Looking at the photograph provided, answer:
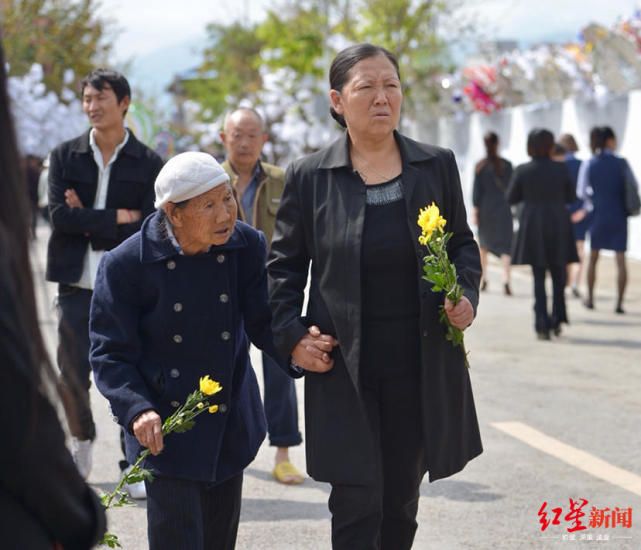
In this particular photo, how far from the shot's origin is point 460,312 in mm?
3830

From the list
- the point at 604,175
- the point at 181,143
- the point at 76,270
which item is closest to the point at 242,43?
the point at 181,143

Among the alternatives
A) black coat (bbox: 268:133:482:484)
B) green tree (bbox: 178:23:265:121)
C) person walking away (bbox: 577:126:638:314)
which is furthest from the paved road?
green tree (bbox: 178:23:265:121)

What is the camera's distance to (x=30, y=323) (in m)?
1.87

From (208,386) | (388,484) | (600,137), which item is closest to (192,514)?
(208,386)

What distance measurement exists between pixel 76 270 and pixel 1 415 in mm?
4160

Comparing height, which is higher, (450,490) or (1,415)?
(1,415)

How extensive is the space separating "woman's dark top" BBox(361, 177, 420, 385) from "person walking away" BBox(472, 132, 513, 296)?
10.6 m

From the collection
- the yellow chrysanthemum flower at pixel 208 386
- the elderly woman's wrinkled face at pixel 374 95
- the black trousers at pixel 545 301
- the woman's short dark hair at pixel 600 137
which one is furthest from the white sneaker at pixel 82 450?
the woman's short dark hair at pixel 600 137

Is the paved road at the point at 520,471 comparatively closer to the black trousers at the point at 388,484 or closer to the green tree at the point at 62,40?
the black trousers at the point at 388,484

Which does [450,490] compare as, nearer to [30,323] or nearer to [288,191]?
[288,191]

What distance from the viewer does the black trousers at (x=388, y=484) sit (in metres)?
3.90

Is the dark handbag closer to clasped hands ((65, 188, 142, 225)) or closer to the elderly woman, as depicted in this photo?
clasped hands ((65, 188, 142, 225))

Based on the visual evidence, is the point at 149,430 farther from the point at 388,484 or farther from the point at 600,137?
the point at 600,137

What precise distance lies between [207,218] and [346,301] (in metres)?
0.51
